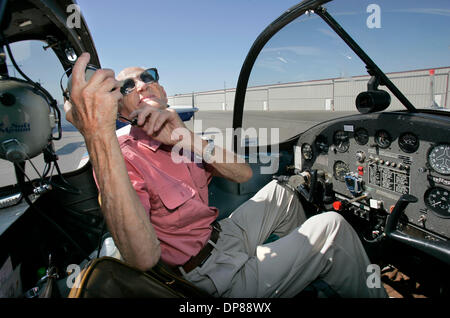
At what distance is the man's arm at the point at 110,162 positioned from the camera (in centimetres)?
68

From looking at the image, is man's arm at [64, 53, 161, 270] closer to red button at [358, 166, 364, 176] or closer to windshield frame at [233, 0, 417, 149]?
windshield frame at [233, 0, 417, 149]

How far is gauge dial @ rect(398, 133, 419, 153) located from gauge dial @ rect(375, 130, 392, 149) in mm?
66

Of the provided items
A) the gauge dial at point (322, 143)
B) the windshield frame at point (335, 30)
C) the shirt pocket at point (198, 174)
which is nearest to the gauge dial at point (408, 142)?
the windshield frame at point (335, 30)

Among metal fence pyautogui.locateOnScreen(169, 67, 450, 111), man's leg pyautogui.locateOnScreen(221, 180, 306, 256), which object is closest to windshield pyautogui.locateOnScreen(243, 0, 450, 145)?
metal fence pyautogui.locateOnScreen(169, 67, 450, 111)

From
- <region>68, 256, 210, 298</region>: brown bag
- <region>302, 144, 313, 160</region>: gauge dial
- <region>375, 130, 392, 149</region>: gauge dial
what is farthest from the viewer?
<region>302, 144, 313, 160</region>: gauge dial

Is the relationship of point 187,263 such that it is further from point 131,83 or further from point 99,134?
point 131,83

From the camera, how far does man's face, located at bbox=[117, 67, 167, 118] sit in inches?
47.8

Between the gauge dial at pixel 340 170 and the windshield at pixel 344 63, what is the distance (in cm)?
39

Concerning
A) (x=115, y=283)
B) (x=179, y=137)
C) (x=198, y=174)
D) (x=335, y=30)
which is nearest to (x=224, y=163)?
(x=198, y=174)

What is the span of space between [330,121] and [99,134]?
1.76 meters

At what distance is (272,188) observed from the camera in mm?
1696

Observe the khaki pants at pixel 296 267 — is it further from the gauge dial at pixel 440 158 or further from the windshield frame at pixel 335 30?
the windshield frame at pixel 335 30

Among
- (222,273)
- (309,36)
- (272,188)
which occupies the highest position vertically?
Result: (309,36)
